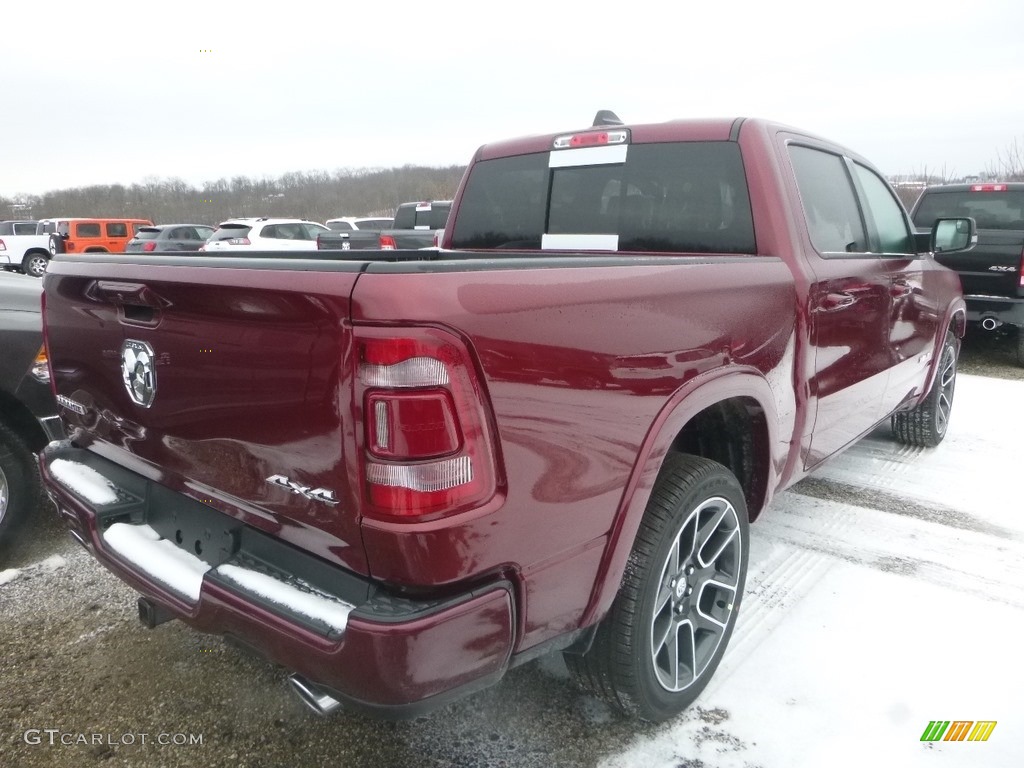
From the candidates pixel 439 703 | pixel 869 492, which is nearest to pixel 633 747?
pixel 439 703

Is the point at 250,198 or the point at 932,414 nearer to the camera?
the point at 932,414

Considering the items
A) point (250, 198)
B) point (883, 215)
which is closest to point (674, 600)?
point (883, 215)

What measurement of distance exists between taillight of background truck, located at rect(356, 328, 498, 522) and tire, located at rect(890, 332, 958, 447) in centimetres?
431

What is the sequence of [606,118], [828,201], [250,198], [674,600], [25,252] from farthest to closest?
[250,198] < [25,252] < [606,118] < [828,201] < [674,600]

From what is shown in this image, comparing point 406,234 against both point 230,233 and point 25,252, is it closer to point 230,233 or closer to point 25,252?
point 230,233

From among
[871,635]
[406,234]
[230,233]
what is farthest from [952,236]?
[230,233]

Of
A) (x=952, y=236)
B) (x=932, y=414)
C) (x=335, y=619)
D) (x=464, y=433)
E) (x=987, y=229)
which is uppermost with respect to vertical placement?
(x=952, y=236)

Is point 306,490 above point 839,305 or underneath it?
underneath

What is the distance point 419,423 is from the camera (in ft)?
4.74

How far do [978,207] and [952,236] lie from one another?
538 centimetres

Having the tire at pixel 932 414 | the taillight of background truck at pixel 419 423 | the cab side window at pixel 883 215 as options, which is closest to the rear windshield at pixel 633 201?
the cab side window at pixel 883 215

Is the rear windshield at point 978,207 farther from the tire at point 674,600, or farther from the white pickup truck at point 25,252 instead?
the white pickup truck at point 25,252

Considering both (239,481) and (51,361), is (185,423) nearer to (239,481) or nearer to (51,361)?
(239,481)

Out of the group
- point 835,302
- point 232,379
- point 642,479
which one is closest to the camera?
point 232,379
